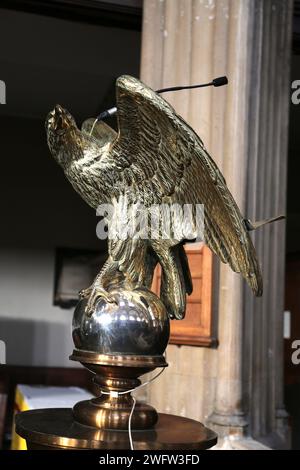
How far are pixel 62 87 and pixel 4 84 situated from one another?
0.42m

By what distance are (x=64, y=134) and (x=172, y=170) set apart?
24 cm

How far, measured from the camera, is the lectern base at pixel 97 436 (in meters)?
0.93

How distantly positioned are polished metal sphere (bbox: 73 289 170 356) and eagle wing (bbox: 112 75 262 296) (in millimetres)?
216

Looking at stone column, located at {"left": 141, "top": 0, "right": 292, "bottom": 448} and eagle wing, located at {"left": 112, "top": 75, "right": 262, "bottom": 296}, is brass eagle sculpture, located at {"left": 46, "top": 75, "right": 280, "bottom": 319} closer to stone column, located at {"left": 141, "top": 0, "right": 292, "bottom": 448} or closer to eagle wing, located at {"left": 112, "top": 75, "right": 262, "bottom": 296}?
eagle wing, located at {"left": 112, "top": 75, "right": 262, "bottom": 296}

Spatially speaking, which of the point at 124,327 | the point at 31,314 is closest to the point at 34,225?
the point at 31,314

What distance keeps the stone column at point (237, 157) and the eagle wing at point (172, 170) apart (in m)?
1.19

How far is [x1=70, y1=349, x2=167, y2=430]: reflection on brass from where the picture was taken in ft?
3.34

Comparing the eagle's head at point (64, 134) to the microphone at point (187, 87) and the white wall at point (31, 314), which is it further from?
the white wall at point (31, 314)

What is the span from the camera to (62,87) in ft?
14.4

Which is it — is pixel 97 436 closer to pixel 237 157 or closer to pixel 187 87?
pixel 187 87

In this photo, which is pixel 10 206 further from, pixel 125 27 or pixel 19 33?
pixel 125 27

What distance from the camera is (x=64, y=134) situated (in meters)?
1.23
